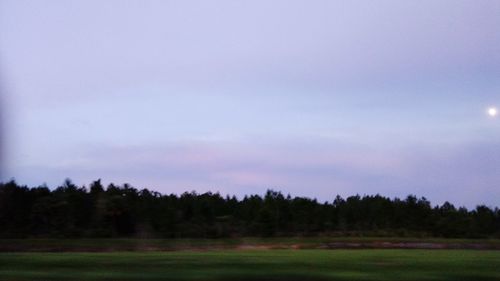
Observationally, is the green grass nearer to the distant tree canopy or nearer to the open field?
the open field

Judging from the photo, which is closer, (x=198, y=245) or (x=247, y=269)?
(x=247, y=269)

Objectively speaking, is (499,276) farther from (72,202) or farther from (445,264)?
(72,202)

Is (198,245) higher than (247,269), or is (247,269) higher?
(198,245)

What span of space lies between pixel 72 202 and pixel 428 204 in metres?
24.1

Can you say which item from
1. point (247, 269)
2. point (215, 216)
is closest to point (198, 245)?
point (247, 269)

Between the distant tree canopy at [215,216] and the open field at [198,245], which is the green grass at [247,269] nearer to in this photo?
the open field at [198,245]

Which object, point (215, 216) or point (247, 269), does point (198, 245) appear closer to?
point (247, 269)

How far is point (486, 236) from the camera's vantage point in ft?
150

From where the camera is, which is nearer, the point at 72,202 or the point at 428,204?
the point at 72,202

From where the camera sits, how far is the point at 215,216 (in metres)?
51.4

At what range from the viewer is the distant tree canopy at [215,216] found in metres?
44.2

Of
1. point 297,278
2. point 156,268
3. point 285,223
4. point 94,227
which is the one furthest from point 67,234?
point 297,278

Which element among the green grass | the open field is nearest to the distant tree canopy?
the open field

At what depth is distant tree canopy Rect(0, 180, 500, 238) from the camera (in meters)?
44.2
